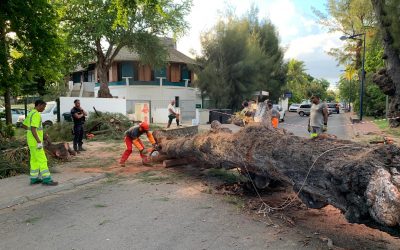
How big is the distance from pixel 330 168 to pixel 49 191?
5123mm

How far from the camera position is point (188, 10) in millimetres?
29141

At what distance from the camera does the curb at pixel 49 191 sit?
609cm

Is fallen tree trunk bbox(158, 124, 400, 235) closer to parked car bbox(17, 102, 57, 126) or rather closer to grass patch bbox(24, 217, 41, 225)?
grass patch bbox(24, 217, 41, 225)

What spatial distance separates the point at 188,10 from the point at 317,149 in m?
26.4

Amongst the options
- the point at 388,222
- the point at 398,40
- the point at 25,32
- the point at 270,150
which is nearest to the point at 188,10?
the point at 398,40

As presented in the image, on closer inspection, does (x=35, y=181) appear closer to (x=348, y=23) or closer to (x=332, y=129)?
(x=332, y=129)

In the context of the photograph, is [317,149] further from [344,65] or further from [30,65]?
[344,65]

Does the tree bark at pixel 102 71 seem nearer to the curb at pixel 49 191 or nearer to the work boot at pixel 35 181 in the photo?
the curb at pixel 49 191

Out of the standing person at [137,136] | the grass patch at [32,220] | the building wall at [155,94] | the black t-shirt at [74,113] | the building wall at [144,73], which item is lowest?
the grass patch at [32,220]

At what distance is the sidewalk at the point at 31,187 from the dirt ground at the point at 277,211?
2.39ft

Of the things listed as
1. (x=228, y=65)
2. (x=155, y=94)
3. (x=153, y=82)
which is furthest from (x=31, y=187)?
(x=153, y=82)

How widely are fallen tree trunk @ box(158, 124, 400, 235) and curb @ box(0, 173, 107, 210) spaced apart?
9.92ft

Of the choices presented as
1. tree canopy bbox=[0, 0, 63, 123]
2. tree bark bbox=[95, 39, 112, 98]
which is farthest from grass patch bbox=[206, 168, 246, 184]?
tree bark bbox=[95, 39, 112, 98]

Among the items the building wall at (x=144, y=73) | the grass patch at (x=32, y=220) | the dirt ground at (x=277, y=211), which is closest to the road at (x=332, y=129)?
the dirt ground at (x=277, y=211)
